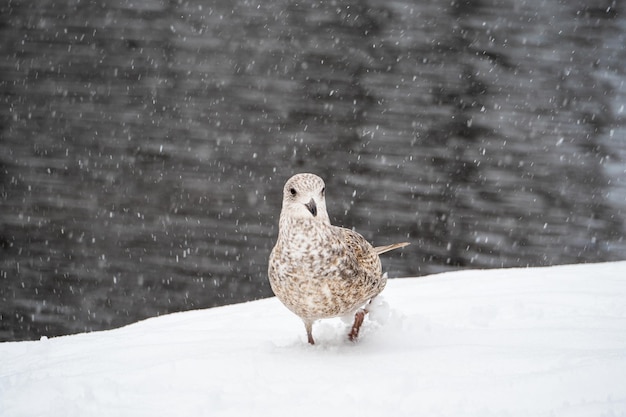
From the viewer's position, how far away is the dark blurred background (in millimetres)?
8477

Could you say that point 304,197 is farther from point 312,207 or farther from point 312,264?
point 312,264

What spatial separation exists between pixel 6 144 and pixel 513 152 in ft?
27.0

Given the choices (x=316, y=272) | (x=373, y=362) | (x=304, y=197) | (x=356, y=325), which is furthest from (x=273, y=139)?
(x=373, y=362)

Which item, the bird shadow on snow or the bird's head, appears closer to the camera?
the bird's head

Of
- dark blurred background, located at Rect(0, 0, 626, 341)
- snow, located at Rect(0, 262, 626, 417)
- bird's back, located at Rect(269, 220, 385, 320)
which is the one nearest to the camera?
snow, located at Rect(0, 262, 626, 417)

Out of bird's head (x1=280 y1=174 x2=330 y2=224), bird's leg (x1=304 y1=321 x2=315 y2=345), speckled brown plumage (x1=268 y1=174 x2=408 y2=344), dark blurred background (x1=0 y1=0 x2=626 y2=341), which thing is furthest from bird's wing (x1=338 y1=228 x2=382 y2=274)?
dark blurred background (x1=0 y1=0 x2=626 y2=341)

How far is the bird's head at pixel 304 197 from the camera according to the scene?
90.7 inches

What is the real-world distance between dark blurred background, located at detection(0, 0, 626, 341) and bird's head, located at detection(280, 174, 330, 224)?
20.5ft

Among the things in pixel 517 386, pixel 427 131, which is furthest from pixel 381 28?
pixel 517 386

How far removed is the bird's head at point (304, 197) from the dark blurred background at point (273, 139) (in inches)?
246

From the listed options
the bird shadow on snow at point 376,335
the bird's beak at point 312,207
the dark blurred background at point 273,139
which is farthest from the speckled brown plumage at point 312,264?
the dark blurred background at point 273,139

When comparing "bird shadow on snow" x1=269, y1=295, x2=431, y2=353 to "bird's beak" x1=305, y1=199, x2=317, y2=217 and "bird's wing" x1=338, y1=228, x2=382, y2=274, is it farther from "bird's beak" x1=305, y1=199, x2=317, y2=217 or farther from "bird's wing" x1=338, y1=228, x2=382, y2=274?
"bird's beak" x1=305, y1=199, x2=317, y2=217

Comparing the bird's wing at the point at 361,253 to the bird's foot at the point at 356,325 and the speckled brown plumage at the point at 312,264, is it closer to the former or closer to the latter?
the speckled brown plumage at the point at 312,264

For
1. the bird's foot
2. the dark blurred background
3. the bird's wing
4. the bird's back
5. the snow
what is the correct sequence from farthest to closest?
the dark blurred background < the bird's foot < the bird's wing < the bird's back < the snow
